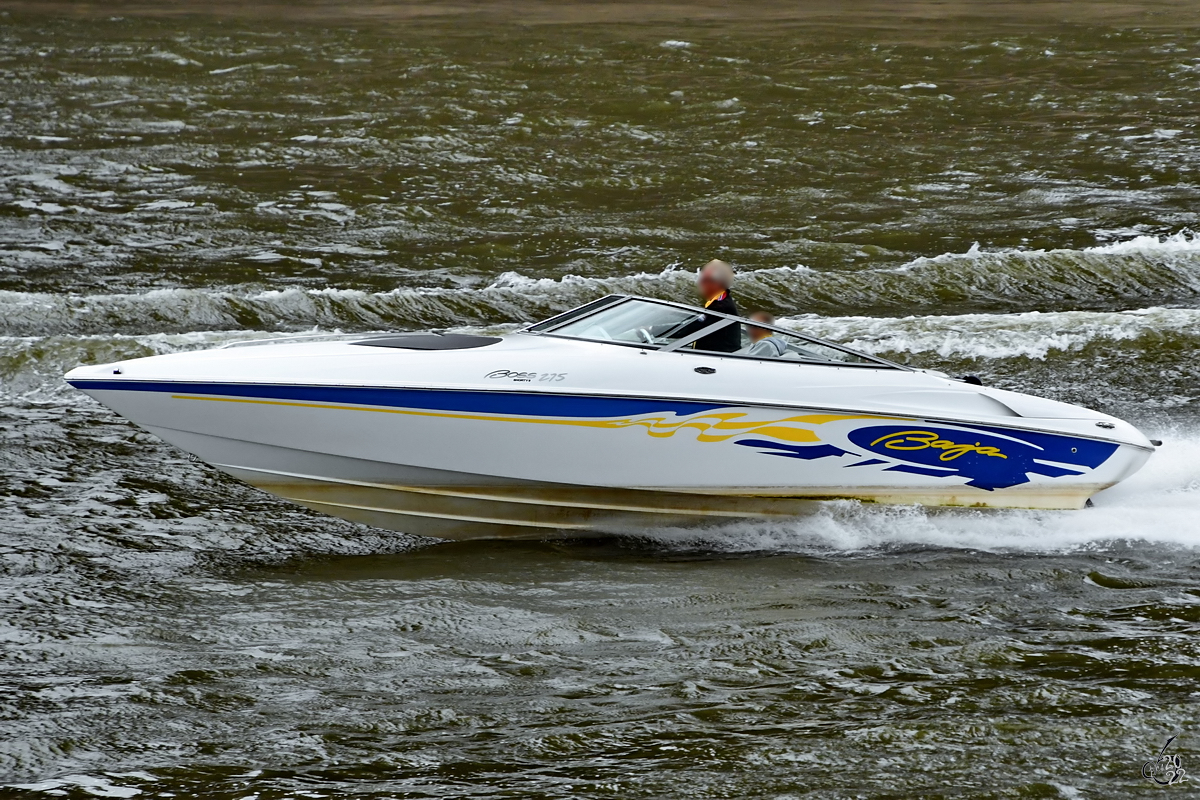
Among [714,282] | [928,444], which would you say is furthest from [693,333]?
[928,444]

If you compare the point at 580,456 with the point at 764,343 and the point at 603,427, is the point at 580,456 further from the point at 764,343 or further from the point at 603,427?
the point at 764,343

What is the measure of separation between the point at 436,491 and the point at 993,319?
6.93m

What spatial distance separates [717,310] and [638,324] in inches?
19.4

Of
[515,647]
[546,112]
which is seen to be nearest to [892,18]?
[546,112]

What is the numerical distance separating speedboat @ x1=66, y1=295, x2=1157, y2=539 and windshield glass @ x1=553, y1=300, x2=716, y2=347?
0.01 metres

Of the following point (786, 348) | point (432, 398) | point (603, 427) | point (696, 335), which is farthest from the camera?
point (786, 348)

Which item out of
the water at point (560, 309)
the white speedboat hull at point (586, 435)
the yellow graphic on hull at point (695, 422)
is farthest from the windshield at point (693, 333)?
the water at point (560, 309)

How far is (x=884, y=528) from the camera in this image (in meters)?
7.08

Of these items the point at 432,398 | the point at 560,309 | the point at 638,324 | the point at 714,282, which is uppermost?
the point at 714,282

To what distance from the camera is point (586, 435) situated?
6621 millimetres

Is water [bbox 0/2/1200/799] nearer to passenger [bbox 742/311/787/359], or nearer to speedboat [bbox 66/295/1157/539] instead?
speedboat [bbox 66/295/1157/539]

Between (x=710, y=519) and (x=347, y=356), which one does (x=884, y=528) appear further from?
(x=347, y=356)

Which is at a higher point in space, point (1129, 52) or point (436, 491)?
point (1129, 52)

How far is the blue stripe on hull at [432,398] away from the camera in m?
6.35
